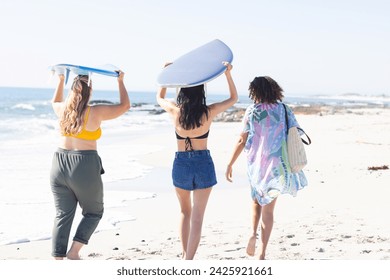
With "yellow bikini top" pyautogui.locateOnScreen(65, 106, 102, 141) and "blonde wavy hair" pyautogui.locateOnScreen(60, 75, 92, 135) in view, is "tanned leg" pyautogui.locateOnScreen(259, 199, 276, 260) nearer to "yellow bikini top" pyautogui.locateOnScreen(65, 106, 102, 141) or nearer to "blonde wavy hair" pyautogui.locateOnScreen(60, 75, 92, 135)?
"yellow bikini top" pyautogui.locateOnScreen(65, 106, 102, 141)

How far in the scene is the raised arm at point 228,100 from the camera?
486 centimetres

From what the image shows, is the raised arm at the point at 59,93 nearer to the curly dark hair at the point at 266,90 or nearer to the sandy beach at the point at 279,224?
the curly dark hair at the point at 266,90

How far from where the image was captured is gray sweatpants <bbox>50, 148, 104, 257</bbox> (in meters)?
4.75

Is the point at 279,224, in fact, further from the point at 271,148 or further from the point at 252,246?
the point at 271,148

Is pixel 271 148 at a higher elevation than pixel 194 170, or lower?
higher

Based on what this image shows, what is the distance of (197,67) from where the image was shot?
4887mm

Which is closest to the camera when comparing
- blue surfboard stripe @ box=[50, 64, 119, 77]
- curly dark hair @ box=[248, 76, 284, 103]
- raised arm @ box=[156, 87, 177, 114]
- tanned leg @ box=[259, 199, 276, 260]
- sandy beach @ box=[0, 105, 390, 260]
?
blue surfboard stripe @ box=[50, 64, 119, 77]

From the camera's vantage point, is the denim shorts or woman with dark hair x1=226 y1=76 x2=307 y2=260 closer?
the denim shorts

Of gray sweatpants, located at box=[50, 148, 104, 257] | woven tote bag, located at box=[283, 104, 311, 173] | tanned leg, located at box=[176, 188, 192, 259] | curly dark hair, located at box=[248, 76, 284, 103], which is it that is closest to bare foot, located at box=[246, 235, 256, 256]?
tanned leg, located at box=[176, 188, 192, 259]

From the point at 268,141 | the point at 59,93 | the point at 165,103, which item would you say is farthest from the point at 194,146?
the point at 59,93

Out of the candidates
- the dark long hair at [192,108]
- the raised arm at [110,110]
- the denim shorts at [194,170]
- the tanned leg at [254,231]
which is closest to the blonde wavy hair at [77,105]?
the raised arm at [110,110]

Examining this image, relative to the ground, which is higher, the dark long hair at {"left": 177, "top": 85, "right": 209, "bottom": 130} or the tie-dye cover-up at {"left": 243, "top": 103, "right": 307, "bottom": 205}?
the dark long hair at {"left": 177, "top": 85, "right": 209, "bottom": 130}

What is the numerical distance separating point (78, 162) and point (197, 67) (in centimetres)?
127

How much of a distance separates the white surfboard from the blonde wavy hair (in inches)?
25.0
